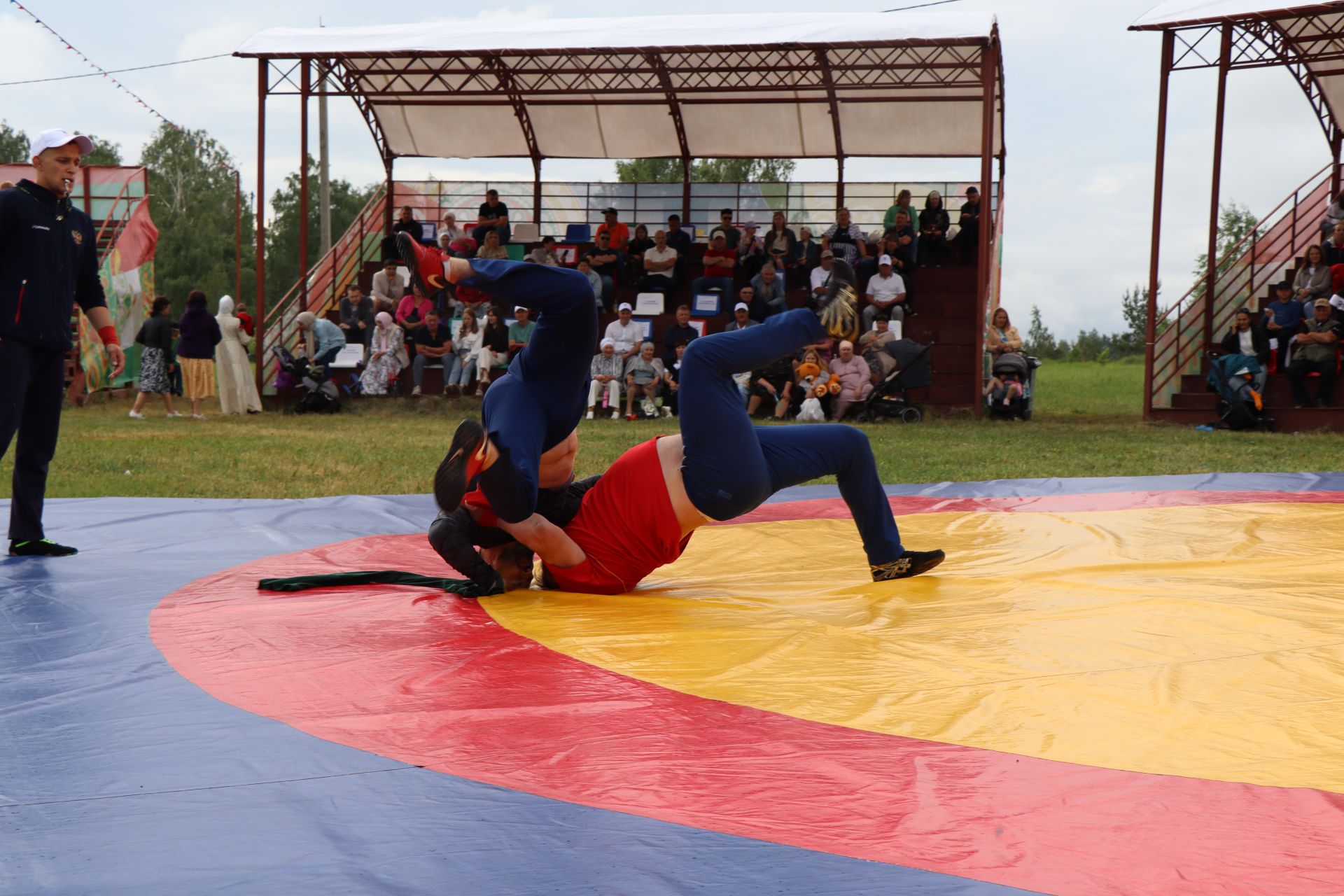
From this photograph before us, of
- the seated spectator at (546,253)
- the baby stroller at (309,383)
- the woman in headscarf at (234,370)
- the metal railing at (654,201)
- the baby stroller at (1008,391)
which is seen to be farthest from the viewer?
the metal railing at (654,201)

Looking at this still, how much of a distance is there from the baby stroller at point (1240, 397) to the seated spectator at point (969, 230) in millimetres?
4326

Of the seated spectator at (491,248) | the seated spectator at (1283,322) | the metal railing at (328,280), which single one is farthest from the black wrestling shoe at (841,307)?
the metal railing at (328,280)

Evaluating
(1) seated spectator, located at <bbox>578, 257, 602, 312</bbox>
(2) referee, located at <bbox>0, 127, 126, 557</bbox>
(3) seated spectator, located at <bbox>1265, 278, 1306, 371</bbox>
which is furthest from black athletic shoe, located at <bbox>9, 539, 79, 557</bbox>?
(3) seated spectator, located at <bbox>1265, 278, 1306, 371</bbox>

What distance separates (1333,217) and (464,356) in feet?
33.1

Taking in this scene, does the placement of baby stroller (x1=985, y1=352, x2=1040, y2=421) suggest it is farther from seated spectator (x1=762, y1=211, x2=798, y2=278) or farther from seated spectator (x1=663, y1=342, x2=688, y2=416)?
seated spectator (x1=663, y1=342, x2=688, y2=416)

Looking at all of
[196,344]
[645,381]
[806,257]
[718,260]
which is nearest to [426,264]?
[645,381]

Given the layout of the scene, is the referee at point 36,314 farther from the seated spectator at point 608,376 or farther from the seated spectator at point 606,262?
the seated spectator at point 606,262

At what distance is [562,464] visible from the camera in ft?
12.2

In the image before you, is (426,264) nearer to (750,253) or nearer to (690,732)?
(690,732)

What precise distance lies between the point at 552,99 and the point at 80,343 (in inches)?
293

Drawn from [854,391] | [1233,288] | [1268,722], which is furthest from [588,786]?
[1233,288]

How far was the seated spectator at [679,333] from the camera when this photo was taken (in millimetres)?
13344

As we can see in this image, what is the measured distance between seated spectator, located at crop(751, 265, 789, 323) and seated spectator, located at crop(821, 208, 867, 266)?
110 centimetres

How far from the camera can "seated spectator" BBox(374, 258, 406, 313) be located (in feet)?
50.0
